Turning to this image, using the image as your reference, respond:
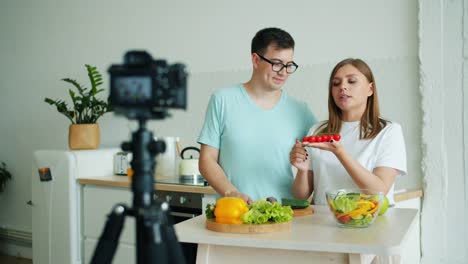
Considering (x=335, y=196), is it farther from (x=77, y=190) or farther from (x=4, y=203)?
(x=4, y=203)

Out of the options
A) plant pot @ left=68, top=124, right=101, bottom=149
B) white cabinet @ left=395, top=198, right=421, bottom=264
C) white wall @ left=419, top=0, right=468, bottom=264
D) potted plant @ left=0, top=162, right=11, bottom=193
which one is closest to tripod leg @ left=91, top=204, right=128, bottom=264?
white cabinet @ left=395, top=198, right=421, bottom=264

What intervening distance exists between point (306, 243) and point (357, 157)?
59cm

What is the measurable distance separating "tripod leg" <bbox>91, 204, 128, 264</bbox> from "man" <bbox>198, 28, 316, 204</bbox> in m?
1.01

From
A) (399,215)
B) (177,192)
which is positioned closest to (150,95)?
(399,215)

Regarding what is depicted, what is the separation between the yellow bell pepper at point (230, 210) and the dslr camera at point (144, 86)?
25.2 inches

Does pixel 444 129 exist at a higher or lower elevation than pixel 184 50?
lower

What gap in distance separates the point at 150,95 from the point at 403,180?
215 centimetres

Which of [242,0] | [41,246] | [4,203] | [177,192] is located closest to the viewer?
[177,192]

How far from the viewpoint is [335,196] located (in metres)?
1.50

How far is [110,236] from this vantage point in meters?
0.93

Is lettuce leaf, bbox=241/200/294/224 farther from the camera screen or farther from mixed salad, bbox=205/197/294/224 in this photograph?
the camera screen

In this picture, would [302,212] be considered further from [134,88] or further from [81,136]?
[81,136]

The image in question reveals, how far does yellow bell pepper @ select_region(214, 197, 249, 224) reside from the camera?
4.84ft

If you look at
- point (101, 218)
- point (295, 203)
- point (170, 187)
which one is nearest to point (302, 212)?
point (295, 203)
